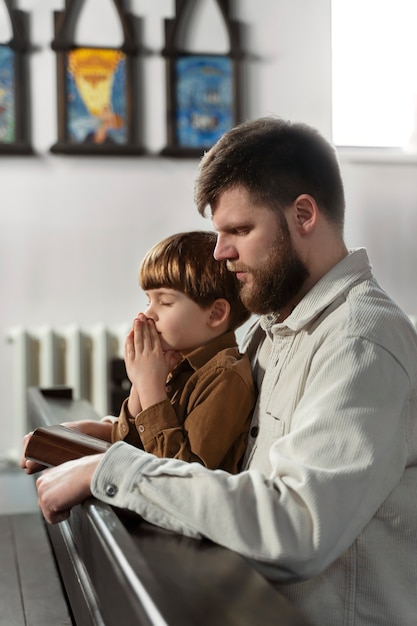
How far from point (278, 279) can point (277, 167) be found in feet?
0.59

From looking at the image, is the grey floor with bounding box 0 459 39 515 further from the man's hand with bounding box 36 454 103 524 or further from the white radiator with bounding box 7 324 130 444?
the man's hand with bounding box 36 454 103 524

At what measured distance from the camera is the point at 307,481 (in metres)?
1.05

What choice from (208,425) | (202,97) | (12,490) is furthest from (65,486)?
(202,97)

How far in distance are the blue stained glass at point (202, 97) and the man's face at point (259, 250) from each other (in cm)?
261

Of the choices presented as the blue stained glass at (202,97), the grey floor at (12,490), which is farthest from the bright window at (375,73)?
the grey floor at (12,490)

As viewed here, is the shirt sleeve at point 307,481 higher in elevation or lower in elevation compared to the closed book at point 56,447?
higher

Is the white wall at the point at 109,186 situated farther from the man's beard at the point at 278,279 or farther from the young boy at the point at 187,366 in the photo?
the man's beard at the point at 278,279

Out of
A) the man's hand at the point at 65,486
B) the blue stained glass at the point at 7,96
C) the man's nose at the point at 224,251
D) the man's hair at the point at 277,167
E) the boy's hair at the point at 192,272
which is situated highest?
the blue stained glass at the point at 7,96

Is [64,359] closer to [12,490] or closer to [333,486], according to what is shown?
[12,490]

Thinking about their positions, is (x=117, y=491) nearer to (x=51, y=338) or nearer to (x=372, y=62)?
(x=51, y=338)

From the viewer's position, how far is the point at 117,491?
45.7 inches

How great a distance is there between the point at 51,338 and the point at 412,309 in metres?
1.80

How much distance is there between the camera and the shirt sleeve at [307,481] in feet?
3.44

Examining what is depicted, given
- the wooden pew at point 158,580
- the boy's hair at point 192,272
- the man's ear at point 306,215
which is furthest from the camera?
the boy's hair at point 192,272
